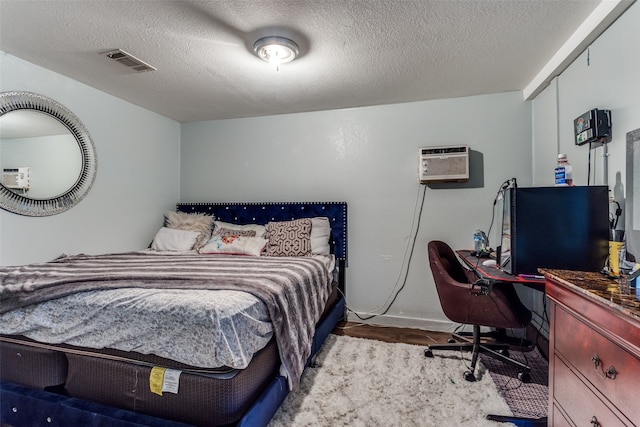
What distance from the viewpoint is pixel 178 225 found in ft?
11.2

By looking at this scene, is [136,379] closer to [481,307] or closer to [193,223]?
[481,307]

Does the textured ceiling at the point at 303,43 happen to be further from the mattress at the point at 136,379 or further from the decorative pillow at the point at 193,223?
the mattress at the point at 136,379

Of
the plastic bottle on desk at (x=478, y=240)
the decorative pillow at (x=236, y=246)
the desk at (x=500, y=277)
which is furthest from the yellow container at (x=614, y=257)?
the decorative pillow at (x=236, y=246)

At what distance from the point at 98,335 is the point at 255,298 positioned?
0.78 meters

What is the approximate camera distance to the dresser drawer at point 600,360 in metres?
0.84

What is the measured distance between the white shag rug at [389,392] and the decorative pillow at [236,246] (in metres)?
1.12

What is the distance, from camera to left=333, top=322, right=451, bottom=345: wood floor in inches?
108

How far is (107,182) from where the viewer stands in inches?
115

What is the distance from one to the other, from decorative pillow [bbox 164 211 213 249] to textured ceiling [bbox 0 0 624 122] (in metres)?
1.26

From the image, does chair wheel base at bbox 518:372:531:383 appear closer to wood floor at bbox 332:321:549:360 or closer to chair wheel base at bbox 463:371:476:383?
chair wheel base at bbox 463:371:476:383

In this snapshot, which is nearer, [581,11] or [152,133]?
[581,11]

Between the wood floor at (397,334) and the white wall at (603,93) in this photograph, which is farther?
the wood floor at (397,334)

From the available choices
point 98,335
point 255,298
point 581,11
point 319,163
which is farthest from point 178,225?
point 581,11

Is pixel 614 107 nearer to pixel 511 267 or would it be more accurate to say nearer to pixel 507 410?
pixel 511 267
